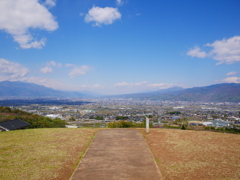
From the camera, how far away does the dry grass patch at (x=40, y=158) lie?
646 centimetres

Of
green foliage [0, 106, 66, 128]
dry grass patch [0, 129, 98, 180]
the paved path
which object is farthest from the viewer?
green foliage [0, 106, 66, 128]

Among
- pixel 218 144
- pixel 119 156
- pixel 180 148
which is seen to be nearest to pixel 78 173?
pixel 119 156

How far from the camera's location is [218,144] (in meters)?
11.0

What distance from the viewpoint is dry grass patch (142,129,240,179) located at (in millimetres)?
6613

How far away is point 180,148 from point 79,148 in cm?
596

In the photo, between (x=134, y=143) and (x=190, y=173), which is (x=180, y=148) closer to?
(x=134, y=143)

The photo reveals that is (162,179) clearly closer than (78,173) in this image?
→ Yes

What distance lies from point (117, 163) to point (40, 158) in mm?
3787

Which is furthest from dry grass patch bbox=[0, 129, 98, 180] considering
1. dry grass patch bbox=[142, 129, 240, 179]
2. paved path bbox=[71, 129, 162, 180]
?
dry grass patch bbox=[142, 129, 240, 179]

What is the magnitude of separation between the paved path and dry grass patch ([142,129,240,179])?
589mm

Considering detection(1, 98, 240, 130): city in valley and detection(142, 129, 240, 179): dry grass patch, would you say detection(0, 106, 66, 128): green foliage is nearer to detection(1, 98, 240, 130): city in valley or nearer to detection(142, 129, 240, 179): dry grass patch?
detection(1, 98, 240, 130): city in valley

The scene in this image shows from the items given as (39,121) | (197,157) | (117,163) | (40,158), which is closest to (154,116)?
(39,121)

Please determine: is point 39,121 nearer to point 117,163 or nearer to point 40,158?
point 40,158

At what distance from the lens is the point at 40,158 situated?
8.12 meters
